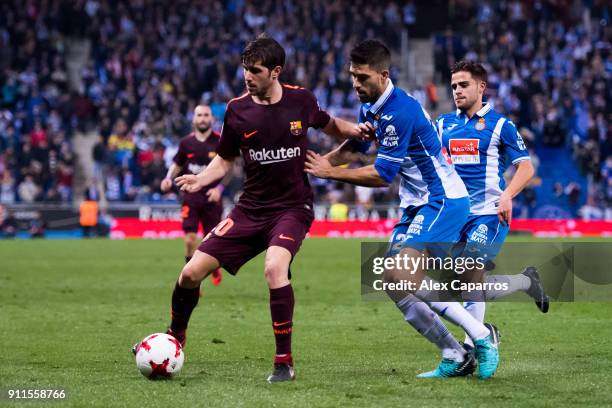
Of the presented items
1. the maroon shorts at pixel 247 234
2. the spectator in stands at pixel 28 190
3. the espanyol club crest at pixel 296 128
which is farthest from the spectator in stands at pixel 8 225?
the espanyol club crest at pixel 296 128

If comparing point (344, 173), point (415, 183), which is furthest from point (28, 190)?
point (344, 173)

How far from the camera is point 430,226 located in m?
7.78

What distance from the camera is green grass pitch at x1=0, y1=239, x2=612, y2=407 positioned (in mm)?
6938

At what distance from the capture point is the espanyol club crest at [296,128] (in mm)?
7855

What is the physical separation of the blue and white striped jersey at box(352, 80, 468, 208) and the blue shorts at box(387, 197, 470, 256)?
6 centimetres

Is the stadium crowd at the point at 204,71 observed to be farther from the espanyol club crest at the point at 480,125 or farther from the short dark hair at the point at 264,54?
the short dark hair at the point at 264,54

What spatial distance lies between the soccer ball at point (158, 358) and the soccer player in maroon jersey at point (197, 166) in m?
7.33

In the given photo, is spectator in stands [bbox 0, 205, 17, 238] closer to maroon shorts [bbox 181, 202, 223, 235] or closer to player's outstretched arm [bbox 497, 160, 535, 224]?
A: maroon shorts [bbox 181, 202, 223, 235]

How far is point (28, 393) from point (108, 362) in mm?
1721

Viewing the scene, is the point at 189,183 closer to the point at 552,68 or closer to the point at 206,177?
the point at 206,177

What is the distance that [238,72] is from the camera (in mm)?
35438

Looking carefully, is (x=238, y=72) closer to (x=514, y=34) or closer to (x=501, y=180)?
(x=514, y=34)

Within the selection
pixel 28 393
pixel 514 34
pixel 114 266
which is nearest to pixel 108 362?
pixel 28 393

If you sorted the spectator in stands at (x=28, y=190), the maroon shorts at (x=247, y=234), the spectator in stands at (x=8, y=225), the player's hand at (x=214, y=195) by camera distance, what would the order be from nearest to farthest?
the maroon shorts at (x=247, y=234) → the player's hand at (x=214, y=195) → the spectator in stands at (x=8, y=225) → the spectator in stands at (x=28, y=190)
